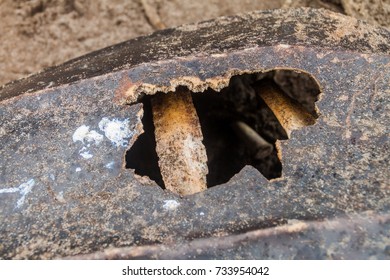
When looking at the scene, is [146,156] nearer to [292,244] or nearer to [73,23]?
[292,244]

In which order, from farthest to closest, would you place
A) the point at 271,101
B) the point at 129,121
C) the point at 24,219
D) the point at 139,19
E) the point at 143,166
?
1. the point at 139,19
2. the point at 143,166
3. the point at 271,101
4. the point at 129,121
5. the point at 24,219

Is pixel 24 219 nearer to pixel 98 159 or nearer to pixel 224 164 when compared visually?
pixel 98 159

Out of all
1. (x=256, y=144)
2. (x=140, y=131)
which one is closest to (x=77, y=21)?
(x=256, y=144)

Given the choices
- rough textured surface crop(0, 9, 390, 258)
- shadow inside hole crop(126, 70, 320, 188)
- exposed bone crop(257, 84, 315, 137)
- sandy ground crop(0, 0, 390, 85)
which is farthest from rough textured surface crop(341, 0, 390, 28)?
exposed bone crop(257, 84, 315, 137)

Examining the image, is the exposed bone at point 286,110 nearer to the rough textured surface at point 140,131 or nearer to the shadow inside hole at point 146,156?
the rough textured surface at point 140,131

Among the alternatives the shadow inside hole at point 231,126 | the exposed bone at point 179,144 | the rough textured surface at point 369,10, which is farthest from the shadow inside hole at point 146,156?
the rough textured surface at point 369,10

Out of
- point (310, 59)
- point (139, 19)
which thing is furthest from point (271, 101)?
point (139, 19)

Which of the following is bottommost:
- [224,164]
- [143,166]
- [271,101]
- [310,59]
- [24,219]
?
[224,164]
